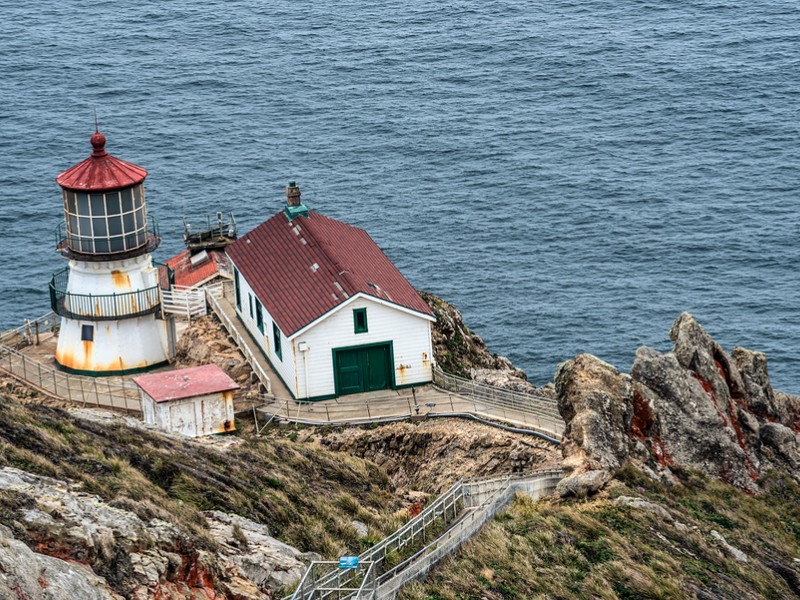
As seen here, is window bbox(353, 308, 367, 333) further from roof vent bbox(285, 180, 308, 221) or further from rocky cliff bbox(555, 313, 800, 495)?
rocky cliff bbox(555, 313, 800, 495)

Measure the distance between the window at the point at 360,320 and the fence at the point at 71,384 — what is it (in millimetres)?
8366

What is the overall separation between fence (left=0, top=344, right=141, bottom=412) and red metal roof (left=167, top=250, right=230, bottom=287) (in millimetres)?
8512

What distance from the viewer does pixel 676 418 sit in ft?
132

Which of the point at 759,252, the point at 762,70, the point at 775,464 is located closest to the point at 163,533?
the point at 775,464

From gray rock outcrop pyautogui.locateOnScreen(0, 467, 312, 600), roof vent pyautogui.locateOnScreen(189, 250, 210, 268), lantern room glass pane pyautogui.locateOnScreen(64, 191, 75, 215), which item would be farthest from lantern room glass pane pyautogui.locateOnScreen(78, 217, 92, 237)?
gray rock outcrop pyautogui.locateOnScreen(0, 467, 312, 600)

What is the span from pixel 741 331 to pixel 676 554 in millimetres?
47534

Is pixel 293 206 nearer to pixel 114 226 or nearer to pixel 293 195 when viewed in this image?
pixel 293 195

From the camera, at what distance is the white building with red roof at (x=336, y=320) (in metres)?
47.2

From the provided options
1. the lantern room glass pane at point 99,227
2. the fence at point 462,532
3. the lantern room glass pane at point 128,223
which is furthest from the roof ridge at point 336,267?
the fence at point 462,532

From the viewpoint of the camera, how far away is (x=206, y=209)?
3708 inches

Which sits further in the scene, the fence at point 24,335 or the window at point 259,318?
the fence at point 24,335

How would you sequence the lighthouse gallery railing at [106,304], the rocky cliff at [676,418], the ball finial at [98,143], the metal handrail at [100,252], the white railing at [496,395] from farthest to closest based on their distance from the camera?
the lighthouse gallery railing at [106,304] → the metal handrail at [100,252] → the ball finial at [98,143] → the white railing at [496,395] → the rocky cliff at [676,418]

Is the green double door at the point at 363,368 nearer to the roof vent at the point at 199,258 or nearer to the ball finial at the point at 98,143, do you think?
the ball finial at the point at 98,143

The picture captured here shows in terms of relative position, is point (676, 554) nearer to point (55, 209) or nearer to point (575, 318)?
point (575, 318)
